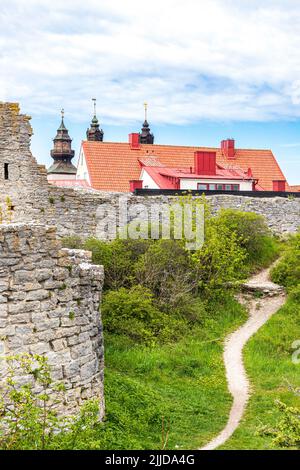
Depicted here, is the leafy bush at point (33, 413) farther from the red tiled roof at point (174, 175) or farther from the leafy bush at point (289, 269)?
the red tiled roof at point (174, 175)

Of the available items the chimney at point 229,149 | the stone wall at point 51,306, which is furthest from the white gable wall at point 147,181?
the stone wall at point 51,306

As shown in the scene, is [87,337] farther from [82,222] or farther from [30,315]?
[82,222]

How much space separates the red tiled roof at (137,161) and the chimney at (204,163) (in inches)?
84.5

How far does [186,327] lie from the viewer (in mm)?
17203

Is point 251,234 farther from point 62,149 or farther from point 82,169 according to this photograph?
point 62,149

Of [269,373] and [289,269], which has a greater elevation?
[289,269]

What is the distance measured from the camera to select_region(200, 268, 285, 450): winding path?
12.1 metres

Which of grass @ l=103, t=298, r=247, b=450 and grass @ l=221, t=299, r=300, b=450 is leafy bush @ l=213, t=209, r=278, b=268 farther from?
grass @ l=103, t=298, r=247, b=450

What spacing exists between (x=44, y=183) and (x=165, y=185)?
12.0 metres

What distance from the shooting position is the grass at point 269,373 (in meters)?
11.2

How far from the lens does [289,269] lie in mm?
21109

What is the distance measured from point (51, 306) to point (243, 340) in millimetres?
9349

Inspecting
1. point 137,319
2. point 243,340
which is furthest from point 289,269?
point 137,319

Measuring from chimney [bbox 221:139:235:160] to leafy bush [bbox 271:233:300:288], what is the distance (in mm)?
17100
